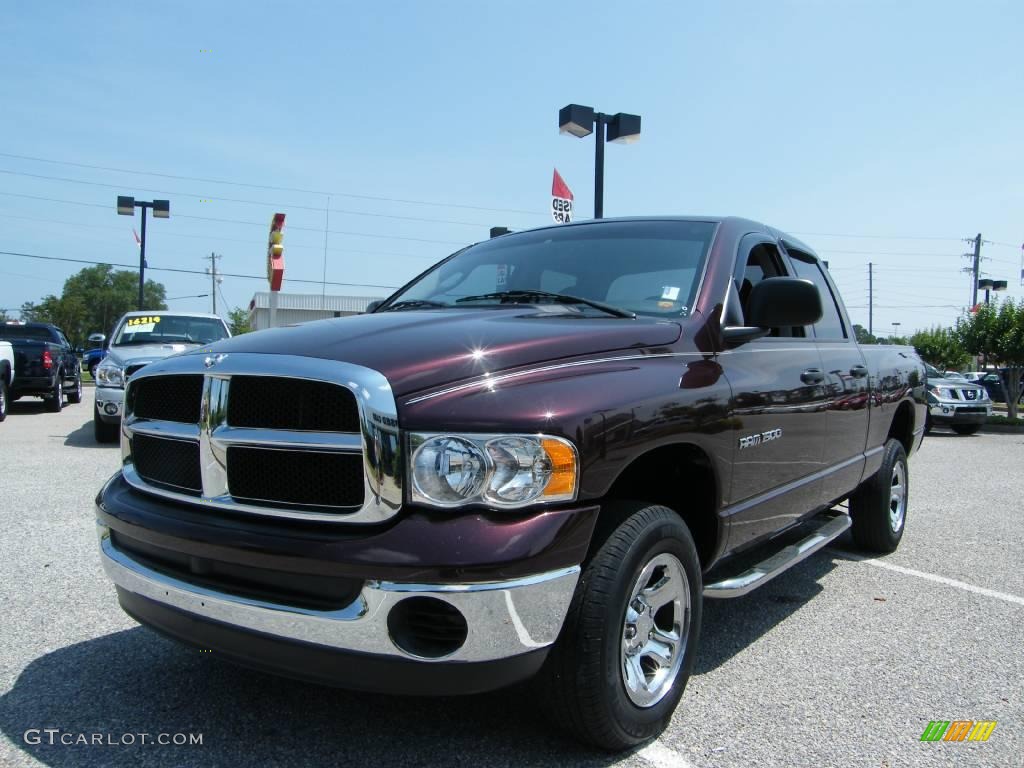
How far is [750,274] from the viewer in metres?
3.68

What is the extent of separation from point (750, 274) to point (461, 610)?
233 cm

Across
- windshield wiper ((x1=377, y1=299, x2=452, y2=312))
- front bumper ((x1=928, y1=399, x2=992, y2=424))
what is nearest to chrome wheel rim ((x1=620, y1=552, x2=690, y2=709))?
windshield wiper ((x1=377, y1=299, x2=452, y2=312))

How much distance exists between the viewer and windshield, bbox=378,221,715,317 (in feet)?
10.8

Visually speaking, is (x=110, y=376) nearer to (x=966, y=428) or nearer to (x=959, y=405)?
Answer: (x=959, y=405)

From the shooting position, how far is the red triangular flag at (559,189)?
11148mm

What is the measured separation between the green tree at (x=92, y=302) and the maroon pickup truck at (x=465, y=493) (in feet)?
243

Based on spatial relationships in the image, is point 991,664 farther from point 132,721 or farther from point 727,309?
point 132,721

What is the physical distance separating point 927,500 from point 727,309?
5299mm

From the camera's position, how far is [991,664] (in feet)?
10.9

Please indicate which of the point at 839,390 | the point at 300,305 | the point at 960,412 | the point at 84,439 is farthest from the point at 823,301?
the point at 300,305

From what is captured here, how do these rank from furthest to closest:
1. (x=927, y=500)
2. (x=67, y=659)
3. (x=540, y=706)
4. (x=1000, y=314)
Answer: (x=1000, y=314) < (x=927, y=500) < (x=67, y=659) < (x=540, y=706)

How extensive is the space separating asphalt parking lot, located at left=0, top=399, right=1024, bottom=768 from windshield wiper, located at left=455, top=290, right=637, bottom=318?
1423 millimetres

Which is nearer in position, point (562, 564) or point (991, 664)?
point (562, 564)

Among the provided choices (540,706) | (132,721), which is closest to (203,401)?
(132,721)
